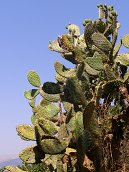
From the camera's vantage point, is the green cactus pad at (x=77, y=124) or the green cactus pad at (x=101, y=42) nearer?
the green cactus pad at (x=77, y=124)

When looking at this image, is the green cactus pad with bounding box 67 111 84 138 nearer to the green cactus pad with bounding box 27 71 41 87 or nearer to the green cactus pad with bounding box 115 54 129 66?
the green cactus pad with bounding box 115 54 129 66

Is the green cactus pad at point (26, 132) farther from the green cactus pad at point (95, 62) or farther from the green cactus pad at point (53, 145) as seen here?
the green cactus pad at point (95, 62)

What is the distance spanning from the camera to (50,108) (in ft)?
15.5

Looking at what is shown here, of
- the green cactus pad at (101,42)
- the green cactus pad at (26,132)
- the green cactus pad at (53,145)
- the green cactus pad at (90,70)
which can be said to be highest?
the green cactus pad at (101,42)

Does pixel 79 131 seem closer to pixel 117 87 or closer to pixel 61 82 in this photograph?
pixel 117 87

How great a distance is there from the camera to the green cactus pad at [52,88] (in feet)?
15.6

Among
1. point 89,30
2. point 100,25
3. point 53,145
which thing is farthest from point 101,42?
point 53,145

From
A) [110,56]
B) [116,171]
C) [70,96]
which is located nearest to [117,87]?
[110,56]

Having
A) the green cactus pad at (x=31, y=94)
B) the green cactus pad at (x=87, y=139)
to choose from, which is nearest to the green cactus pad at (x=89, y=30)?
the green cactus pad at (x=31, y=94)

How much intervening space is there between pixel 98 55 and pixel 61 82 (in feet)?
2.56

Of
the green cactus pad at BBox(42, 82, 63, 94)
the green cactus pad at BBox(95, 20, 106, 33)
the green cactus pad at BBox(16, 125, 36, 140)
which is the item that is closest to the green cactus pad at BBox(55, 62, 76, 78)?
the green cactus pad at BBox(42, 82, 63, 94)

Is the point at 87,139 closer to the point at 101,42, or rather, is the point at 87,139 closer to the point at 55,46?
the point at 101,42

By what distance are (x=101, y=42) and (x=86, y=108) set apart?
3.13ft

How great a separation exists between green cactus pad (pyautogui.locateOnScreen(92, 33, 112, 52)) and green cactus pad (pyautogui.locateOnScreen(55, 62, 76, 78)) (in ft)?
1.59
